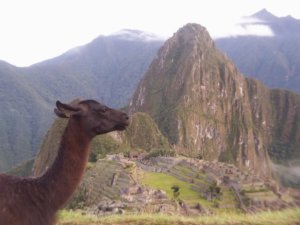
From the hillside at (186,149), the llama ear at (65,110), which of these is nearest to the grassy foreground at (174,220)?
the llama ear at (65,110)

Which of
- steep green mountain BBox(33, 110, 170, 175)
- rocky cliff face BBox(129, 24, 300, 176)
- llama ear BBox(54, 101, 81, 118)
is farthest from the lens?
rocky cliff face BBox(129, 24, 300, 176)

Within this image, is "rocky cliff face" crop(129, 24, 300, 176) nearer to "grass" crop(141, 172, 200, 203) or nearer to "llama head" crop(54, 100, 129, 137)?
"grass" crop(141, 172, 200, 203)

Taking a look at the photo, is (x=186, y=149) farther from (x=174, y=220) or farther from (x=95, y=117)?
(x=95, y=117)

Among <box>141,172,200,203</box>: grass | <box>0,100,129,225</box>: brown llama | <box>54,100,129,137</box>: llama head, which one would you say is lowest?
<box>141,172,200,203</box>: grass

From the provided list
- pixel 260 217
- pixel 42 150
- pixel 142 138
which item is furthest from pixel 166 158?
pixel 260 217

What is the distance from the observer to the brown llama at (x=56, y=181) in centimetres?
470

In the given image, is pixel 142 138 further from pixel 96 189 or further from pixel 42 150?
pixel 96 189

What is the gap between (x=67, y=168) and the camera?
4773mm

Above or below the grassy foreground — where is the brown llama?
above

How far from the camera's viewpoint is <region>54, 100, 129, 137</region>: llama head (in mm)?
4959

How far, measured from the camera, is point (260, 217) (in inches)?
368

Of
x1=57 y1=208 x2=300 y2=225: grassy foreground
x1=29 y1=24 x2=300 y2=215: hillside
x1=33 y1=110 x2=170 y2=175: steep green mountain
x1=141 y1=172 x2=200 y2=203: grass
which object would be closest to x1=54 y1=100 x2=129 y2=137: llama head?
x1=57 y1=208 x2=300 y2=225: grassy foreground

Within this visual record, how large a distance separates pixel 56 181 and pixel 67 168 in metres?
0.19

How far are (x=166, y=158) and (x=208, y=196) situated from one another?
59.4 feet
